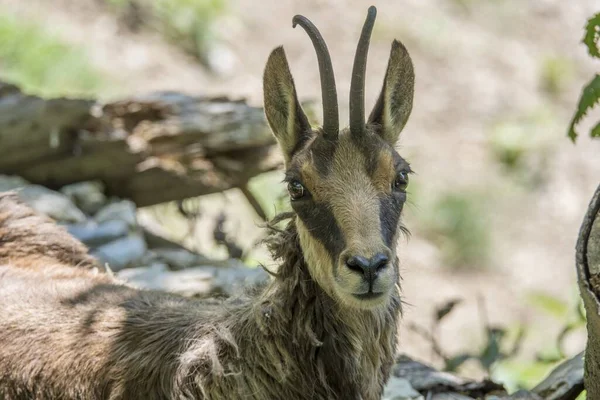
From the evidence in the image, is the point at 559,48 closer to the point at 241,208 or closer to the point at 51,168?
the point at 241,208

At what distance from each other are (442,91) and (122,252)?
9957 millimetres

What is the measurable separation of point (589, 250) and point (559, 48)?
47.4ft

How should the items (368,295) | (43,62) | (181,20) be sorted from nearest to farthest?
1. (368,295)
2. (43,62)
3. (181,20)

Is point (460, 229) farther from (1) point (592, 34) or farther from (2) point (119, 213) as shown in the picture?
(1) point (592, 34)

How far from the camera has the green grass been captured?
14.9 metres

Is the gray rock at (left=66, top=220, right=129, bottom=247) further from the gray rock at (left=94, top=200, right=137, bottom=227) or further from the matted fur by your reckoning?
the matted fur

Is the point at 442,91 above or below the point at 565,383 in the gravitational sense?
above

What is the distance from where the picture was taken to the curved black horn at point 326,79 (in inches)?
180

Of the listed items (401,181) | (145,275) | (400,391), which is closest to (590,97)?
(401,181)

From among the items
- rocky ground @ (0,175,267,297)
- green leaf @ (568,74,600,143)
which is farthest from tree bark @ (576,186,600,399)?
rocky ground @ (0,175,267,297)

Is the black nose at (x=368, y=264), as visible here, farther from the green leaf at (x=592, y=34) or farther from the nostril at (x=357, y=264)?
the green leaf at (x=592, y=34)

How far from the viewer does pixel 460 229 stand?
46.1ft

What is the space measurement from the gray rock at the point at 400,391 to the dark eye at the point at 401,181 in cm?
149

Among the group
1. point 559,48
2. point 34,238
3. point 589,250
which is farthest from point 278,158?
point 559,48
